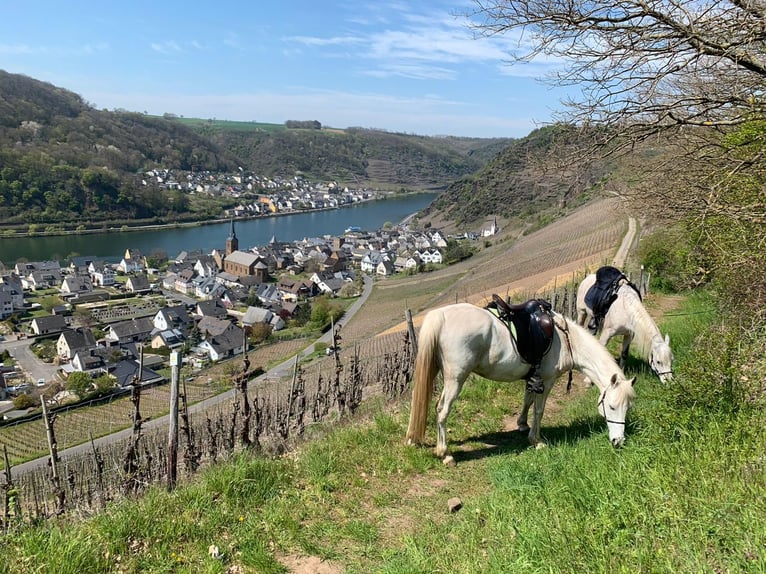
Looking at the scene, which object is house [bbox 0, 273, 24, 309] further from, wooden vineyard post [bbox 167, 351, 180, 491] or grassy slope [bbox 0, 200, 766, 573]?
grassy slope [bbox 0, 200, 766, 573]

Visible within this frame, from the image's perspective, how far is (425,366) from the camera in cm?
499

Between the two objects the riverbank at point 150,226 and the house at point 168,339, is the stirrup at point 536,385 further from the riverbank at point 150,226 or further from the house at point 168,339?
the riverbank at point 150,226

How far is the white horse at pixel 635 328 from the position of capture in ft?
20.6

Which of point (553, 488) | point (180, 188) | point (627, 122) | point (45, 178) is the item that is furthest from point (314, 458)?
point (180, 188)

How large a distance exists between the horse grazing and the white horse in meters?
1.54

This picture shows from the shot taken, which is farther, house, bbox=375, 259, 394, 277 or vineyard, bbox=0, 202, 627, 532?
house, bbox=375, 259, 394, 277

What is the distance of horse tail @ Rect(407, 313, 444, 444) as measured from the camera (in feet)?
16.3

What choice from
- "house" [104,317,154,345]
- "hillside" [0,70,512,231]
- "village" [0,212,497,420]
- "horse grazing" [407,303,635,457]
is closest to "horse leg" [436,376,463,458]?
"horse grazing" [407,303,635,457]

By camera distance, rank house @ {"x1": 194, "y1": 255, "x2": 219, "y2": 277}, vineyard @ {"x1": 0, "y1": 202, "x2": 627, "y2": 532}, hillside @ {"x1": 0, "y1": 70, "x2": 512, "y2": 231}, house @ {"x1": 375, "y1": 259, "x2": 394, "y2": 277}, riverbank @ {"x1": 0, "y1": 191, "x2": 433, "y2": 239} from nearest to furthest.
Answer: vineyard @ {"x1": 0, "y1": 202, "x2": 627, "y2": 532} < house @ {"x1": 194, "y1": 255, "x2": 219, "y2": 277} < house @ {"x1": 375, "y1": 259, "x2": 394, "y2": 277} < riverbank @ {"x1": 0, "y1": 191, "x2": 433, "y2": 239} < hillside @ {"x1": 0, "y1": 70, "x2": 512, "y2": 231}

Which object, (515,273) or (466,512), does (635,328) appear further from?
(515,273)

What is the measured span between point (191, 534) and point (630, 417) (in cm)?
410

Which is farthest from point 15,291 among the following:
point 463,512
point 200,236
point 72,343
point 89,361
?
point 463,512

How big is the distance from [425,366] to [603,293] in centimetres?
391

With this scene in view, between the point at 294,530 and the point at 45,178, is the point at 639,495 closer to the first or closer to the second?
the point at 294,530
